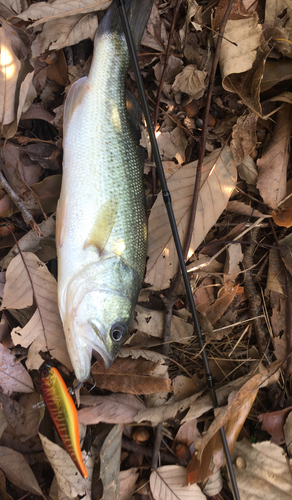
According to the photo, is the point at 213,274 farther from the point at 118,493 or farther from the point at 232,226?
the point at 118,493

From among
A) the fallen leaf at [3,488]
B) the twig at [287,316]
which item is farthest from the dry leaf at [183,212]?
the fallen leaf at [3,488]

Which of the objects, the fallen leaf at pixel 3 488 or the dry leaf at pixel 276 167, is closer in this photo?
the fallen leaf at pixel 3 488

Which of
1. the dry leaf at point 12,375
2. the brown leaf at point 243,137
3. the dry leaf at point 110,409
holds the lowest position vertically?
the dry leaf at point 110,409

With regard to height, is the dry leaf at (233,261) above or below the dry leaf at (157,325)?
above

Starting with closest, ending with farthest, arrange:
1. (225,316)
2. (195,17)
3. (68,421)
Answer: (68,421)
(195,17)
(225,316)

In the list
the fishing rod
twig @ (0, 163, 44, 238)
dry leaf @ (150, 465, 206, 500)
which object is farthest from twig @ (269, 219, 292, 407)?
twig @ (0, 163, 44, 238)

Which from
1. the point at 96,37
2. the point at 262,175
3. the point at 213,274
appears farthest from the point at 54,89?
the point at 213,274

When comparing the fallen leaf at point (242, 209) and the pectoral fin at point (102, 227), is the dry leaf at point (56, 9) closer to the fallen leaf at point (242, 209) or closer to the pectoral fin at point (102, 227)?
the pectoral fin at point (102, 227)
